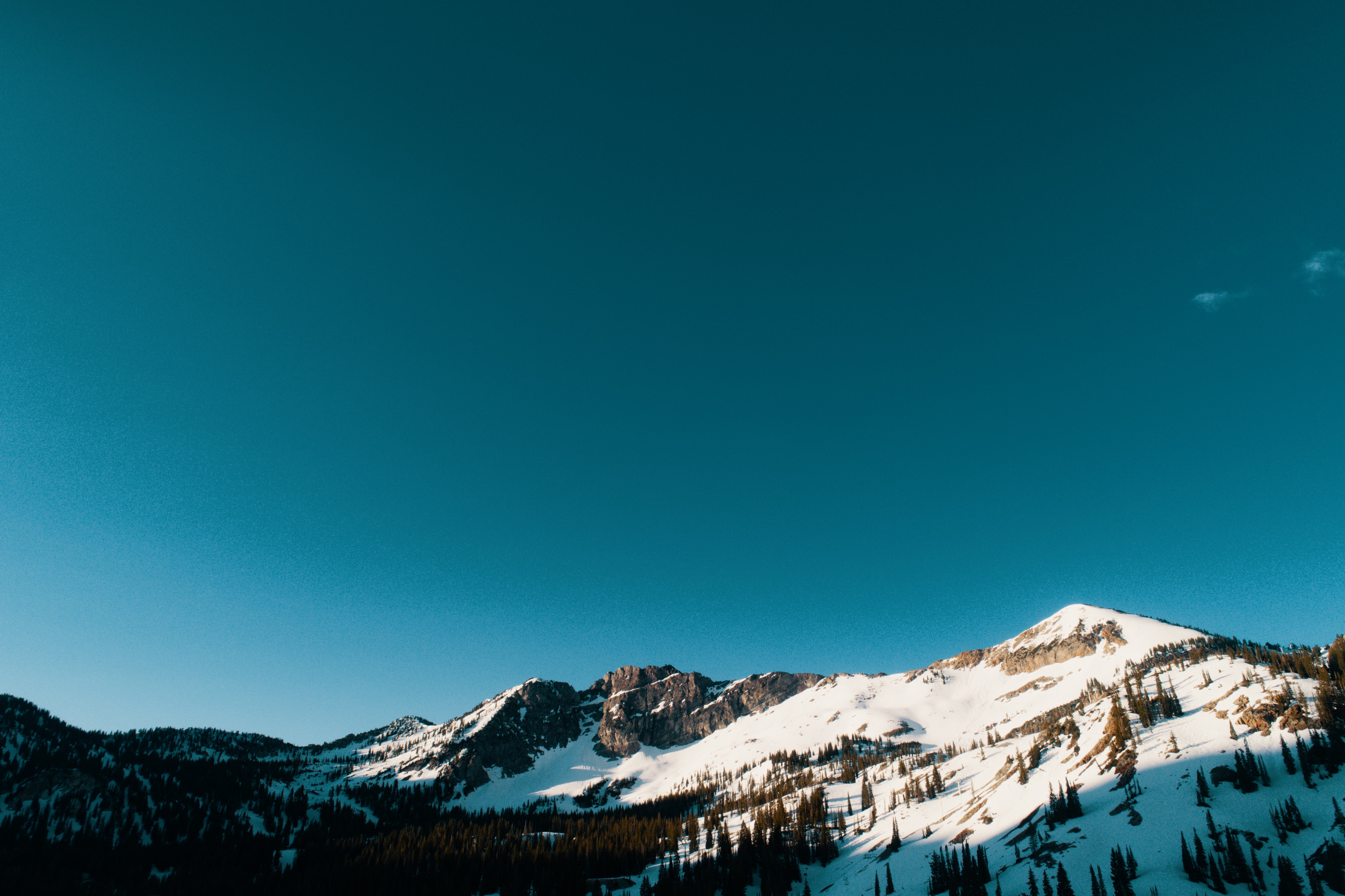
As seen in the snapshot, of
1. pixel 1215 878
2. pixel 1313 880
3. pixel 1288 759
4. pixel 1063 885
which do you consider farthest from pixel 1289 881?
pixel 1288 759

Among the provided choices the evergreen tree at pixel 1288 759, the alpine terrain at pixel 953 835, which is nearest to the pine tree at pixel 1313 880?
the alpine terrain at pixel 953 835

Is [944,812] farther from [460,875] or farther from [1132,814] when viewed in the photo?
[460,875]

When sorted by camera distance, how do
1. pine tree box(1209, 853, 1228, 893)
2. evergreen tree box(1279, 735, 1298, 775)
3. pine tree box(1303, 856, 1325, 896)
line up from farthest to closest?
evergreen tree box(1279, 735, 1298, 775) < pine tree box(1209, 853, 1228, 893) < pine tree box(1303, 856, 1325, 896)

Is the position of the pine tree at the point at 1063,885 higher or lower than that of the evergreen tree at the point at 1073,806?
lower

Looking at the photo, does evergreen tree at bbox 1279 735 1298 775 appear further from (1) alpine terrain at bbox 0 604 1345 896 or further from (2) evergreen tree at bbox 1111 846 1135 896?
(2) evergreen tree at bbox 1111 846 1135 896

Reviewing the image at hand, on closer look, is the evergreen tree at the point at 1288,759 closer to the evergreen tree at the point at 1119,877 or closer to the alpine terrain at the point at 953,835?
the alpine terrain at the point at 953,835

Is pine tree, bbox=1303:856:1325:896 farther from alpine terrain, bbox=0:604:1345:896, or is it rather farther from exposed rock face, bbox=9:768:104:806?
exposed rock face, bbox=9:768:104:806

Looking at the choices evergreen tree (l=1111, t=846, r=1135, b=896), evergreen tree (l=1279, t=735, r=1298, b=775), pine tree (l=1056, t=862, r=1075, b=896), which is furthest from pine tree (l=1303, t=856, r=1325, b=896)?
pine tree (l=1056, t=862, r=1075, b=896)

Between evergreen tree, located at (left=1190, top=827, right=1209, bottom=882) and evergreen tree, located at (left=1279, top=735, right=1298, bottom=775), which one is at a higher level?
evergreen tree, located at (left=1279, top=735, right=1298, bottom=775)

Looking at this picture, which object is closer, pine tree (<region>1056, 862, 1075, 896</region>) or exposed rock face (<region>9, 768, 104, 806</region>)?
pine tree (<region>1056, 862, 1075, 896</region>)

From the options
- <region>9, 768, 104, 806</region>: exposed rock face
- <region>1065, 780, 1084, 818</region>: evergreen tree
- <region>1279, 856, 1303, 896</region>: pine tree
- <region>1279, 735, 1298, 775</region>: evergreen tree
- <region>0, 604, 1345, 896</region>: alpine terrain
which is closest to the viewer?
<region>1279, 856, 1303, 896</region>: pine tree

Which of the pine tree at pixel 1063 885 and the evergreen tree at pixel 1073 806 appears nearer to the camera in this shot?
the pine tree at pixel 1063 885

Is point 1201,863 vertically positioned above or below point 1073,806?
above

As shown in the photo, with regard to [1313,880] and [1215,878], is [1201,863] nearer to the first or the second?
[1215,878]
